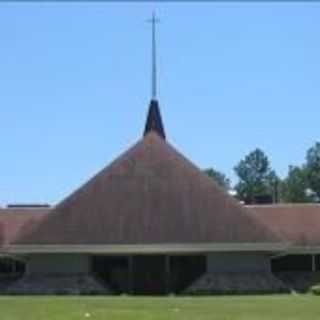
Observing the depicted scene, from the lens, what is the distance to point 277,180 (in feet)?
406

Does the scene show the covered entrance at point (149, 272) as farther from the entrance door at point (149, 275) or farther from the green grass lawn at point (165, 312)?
the green grass lawn at point (165, 312)

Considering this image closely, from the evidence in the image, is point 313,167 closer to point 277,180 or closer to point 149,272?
point 277,180

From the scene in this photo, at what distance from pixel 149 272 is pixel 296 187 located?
67870 mm

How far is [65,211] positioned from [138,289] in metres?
4.76

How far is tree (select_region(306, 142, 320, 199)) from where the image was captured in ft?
377

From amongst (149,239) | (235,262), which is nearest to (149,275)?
(149,239)

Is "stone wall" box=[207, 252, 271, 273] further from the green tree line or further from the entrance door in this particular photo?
the green tree line

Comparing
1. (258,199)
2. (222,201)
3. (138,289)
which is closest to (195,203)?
(222,201)

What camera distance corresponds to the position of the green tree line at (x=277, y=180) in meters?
115

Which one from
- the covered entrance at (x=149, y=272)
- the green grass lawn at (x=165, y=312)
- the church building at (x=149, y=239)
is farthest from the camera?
the covered entrance at (x=149, y=272)

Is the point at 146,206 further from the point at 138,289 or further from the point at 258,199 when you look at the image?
the point at 258,199

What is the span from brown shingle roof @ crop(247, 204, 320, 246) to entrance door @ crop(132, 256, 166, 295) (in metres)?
7.15

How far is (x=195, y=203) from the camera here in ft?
161

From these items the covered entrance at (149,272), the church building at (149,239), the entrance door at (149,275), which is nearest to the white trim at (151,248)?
the church building at (149,239)
